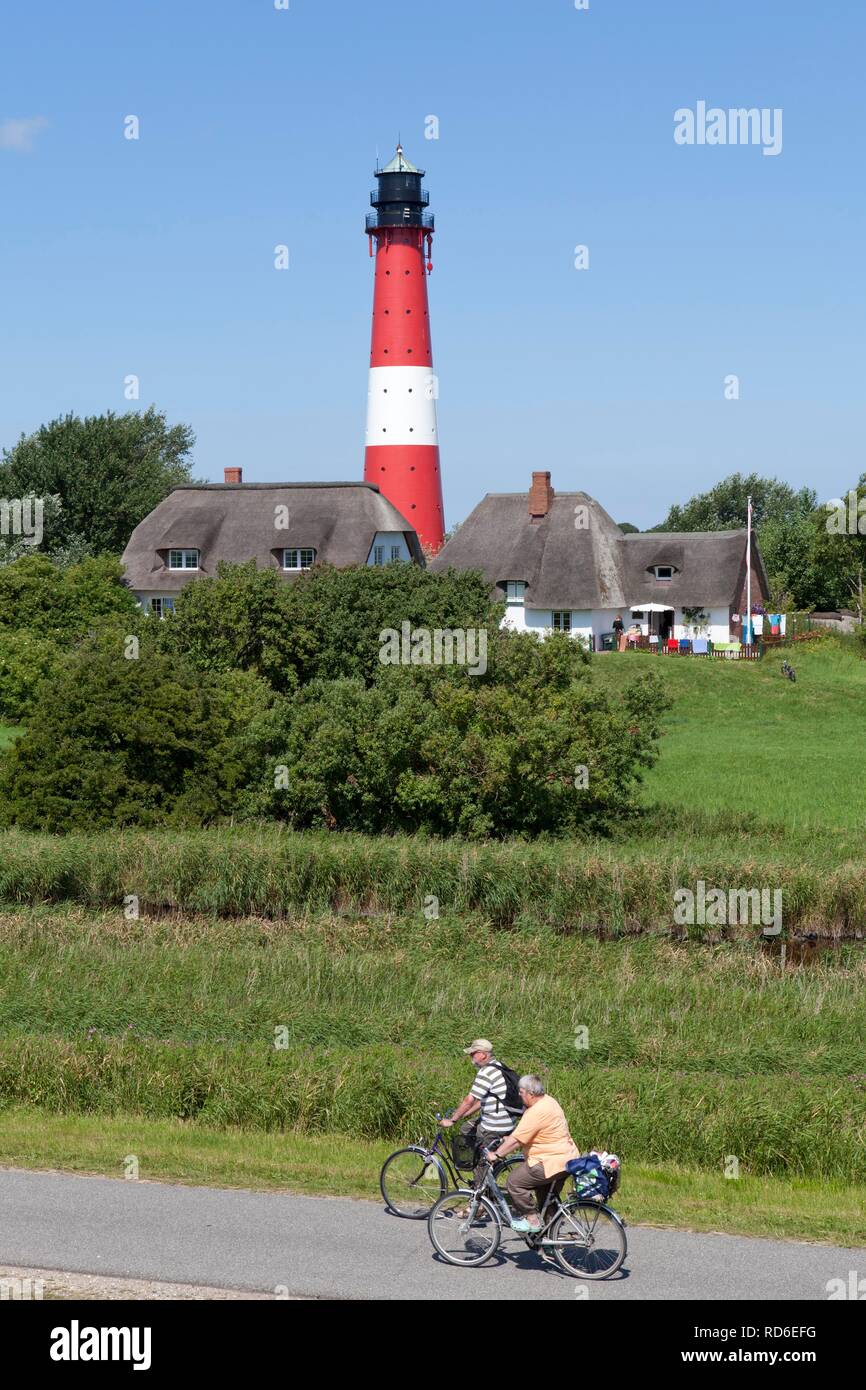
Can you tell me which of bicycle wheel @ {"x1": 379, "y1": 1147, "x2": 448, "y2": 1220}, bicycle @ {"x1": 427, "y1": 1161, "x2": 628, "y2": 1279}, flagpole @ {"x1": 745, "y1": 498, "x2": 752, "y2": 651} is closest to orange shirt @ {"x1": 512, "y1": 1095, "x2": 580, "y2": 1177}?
bicycle @ {"x1": 427, "y1": 1161, "x2": 628, "y2": 1279}

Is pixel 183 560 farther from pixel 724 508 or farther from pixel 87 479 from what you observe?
pixel 724 508

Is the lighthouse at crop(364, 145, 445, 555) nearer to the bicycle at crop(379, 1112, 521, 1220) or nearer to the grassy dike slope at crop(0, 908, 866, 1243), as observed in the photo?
the grassy dike slope at crop(0, 908, 866, 1243)

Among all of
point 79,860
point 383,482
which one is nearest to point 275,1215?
point 79,860

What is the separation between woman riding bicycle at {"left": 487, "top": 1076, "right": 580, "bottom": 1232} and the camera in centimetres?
1073

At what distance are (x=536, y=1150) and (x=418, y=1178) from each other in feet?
4.93

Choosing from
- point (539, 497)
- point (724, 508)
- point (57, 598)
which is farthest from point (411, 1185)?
point (724, 508)

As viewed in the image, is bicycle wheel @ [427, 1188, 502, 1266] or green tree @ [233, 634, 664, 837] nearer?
bicycle wheel @ [427, 1188, 502, 1266]

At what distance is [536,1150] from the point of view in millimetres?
10820

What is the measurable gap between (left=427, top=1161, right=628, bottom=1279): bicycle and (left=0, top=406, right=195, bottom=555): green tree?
222 ft

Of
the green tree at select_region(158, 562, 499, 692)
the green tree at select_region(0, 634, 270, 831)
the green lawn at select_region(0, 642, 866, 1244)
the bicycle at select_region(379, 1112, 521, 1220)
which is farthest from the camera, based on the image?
the green tree at select_region(158, 562, 499, 692)

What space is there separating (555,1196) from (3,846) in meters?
20.2

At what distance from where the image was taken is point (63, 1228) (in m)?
11.1
